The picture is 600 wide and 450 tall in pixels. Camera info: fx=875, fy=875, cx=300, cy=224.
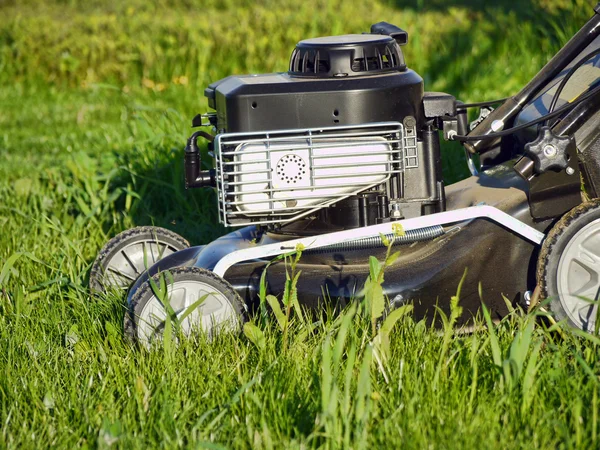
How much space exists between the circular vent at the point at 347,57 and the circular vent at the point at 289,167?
0.26m

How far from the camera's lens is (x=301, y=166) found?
90.8 inches

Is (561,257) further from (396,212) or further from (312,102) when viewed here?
(312,102)

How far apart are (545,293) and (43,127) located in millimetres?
4230

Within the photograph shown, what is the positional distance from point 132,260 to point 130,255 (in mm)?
18

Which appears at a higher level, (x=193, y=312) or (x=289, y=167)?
(x=289, y=167)

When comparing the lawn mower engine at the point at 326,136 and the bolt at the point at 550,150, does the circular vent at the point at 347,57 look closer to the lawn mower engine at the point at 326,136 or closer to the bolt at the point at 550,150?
the lawn mower engine at the point at 326,136

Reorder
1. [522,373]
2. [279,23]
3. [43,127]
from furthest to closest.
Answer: [279,23] < [43,127] < [522,373]

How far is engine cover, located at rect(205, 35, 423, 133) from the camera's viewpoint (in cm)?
231

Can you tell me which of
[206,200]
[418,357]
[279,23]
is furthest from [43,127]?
[418,357]

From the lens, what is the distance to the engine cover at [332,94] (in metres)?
2.31

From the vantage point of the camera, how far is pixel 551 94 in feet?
8.46

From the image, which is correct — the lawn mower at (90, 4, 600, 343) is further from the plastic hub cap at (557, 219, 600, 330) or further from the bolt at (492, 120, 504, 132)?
the bolt at (492, 120, 504, 132)

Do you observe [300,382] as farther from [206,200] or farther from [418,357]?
[206,200]

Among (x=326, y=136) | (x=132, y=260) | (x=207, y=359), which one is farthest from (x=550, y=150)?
(x=132, y=260)
